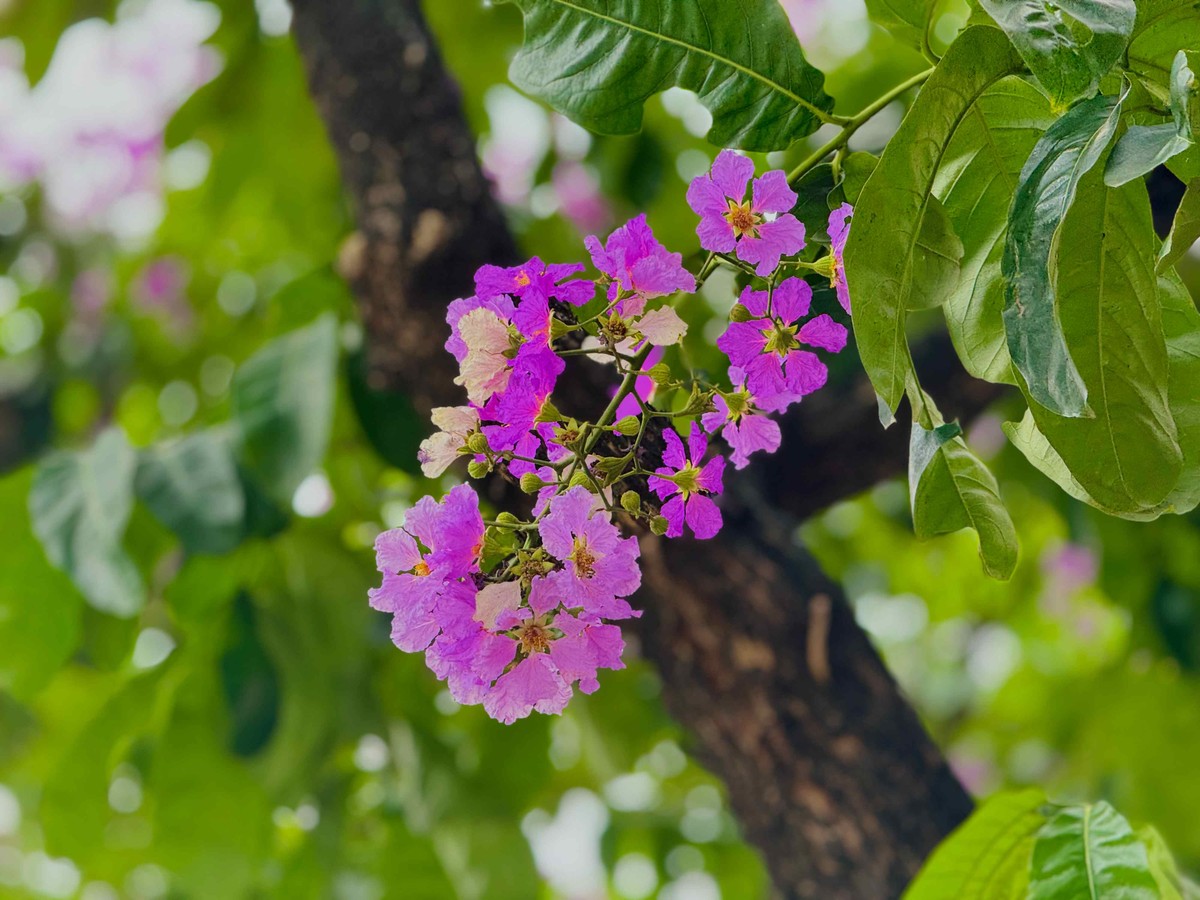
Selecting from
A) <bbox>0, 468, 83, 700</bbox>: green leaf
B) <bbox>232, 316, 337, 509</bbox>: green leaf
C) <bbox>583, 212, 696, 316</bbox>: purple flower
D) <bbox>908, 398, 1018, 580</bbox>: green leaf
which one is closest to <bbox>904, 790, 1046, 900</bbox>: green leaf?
<bbox>908, 398, 1018, 580</bbox>: green leaf

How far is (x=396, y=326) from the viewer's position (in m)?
1.00

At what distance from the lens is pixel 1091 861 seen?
0.56m

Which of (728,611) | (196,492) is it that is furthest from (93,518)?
(728,611)

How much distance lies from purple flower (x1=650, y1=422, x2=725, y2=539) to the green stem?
0.10 meters

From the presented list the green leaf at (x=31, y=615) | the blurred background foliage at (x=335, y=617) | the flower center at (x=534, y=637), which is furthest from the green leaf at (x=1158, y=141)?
the green leaf at (x=31, y=615)

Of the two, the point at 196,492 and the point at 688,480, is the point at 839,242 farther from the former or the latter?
the point at 196,492

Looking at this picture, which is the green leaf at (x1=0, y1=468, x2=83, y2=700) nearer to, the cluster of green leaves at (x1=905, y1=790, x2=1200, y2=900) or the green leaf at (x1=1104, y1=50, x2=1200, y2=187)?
the cluster of green leaves at (x1=905, y1=790, x2=1200, y2=900)

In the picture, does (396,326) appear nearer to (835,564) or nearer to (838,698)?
(838,698)

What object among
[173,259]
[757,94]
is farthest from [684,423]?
[173,259]

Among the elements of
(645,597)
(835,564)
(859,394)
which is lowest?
(835,564)

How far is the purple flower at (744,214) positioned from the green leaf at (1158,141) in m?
0.10

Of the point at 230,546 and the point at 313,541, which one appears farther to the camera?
the point at 313,541

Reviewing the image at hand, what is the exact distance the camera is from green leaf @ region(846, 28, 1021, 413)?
13.8 inches

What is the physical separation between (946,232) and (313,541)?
2.99 feet
